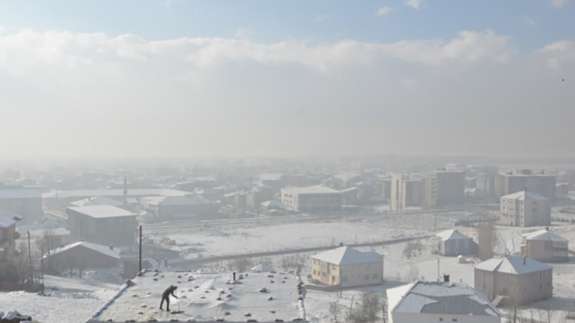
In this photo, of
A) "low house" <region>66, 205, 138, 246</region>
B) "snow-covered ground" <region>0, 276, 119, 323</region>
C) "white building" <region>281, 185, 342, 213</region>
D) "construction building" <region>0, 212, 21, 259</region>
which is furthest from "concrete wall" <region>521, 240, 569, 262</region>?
"white building" <region>281, 185, 342, 213</region>

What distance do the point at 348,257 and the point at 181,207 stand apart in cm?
1850

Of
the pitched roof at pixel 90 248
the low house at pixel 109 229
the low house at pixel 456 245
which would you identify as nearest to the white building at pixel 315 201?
the low house at pixel 109 229

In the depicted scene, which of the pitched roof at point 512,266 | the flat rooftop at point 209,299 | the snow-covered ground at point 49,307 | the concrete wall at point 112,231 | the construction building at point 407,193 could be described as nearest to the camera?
the flat rooftop at point 209,299

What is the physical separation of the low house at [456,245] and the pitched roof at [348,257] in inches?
184

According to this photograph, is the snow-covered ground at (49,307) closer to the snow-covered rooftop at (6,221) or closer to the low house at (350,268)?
the snow-covered rooftop at (6,221)

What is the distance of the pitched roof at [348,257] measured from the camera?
1461 centimetres

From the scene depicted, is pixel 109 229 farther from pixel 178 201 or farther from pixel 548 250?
pixel 548 250

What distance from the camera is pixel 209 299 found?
405 cm

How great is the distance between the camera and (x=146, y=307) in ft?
12.6

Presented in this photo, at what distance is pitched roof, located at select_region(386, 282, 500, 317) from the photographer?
343 inches

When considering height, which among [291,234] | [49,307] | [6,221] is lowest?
[291,234]

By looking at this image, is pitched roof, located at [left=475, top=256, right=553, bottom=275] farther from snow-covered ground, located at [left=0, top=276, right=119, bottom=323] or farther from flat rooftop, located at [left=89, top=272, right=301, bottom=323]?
flat rooftop, located at [left=89, top=272, right=301, bottom=323]

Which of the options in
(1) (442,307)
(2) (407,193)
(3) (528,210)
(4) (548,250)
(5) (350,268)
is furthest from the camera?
(2) (407,193)

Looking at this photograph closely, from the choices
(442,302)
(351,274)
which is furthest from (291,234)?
(442,302)
